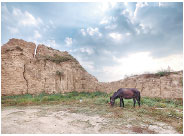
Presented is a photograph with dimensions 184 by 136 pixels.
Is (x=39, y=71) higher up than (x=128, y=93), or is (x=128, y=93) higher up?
(x=39, y=71)

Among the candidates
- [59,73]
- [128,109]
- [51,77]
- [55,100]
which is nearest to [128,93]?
[128,109]

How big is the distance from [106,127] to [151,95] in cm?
1178

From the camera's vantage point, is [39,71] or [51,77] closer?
[39,71]

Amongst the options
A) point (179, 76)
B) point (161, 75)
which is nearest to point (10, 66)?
point (161, 75)

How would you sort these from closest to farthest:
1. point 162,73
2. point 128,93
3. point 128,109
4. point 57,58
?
point 128,109
point 128,93
point 162,73
point 57,58

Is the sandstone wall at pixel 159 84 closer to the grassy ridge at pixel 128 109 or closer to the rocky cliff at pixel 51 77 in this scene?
the rocky cliff at pixel 51 77

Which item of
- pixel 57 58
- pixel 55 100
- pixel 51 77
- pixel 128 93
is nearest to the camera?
pixel 128 93

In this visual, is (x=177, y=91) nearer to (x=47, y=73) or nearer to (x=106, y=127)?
(x=106, y=127)

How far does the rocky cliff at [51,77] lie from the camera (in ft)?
42.5

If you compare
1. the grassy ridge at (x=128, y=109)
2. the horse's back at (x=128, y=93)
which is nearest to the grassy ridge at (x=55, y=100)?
the grassy ridge at (x=128, y=109)

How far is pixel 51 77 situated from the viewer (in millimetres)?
15836

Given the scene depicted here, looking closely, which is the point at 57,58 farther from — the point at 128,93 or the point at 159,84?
the point at 159,84

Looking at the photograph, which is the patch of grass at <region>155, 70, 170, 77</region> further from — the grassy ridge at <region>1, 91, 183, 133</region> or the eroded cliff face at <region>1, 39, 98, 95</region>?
the eroded cliff face at <region>1, 39, 98, 95</region>

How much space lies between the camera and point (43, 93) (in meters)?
14.2
